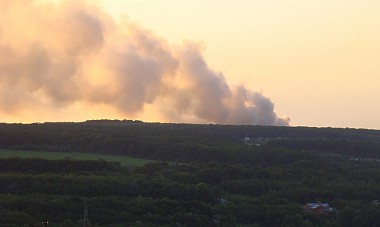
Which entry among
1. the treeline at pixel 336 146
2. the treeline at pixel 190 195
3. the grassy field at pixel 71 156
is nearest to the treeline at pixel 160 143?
the treeline at pixel 336 146

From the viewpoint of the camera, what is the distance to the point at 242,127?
436ft

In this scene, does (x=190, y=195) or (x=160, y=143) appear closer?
(x=190, y=195)

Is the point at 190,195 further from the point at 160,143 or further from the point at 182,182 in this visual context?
the point at 160,143

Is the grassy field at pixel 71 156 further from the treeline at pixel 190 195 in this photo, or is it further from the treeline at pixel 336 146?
the treeline at pixel 336 146

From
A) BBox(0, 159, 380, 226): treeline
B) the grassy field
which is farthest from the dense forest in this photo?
the grassy field

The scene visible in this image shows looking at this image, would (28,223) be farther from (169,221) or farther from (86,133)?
(86,133)

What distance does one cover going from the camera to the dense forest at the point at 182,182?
54.1 metres

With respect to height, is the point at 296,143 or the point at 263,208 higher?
the point at 296,143

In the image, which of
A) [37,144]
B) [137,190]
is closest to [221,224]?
[137,190]

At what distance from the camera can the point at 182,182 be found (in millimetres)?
71750

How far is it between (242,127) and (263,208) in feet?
238

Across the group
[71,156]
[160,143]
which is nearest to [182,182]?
[71,156]

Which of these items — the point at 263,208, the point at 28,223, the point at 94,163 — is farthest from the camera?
the point at 94,163

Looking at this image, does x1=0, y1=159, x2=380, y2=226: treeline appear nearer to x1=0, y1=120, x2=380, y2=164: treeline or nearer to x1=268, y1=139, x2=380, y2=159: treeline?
x1=0, y1=120, x2=380, y2=164: treeline
